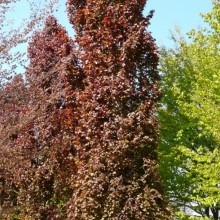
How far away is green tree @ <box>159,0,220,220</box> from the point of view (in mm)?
14391

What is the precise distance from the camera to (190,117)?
50.2 feet

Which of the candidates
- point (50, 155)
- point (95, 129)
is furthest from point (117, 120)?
point (50, 155)

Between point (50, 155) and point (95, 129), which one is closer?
point (95, 129)

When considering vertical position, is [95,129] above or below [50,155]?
below

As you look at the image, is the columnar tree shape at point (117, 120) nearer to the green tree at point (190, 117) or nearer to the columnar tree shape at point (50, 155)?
the columnar tree shape at point (50, 155)

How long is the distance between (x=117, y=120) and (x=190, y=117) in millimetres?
4908

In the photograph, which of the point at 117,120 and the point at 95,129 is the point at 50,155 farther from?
the point at 117,120

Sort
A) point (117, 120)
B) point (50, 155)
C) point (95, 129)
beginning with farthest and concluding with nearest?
point (50, 155), point (95, 129), point (117, 120)

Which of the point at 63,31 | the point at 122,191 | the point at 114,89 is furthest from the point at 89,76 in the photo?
the point at 63,31

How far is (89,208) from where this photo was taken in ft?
34.8

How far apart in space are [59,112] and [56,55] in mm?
2633

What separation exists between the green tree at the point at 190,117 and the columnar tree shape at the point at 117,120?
264cm

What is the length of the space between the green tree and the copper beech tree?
2.77 m

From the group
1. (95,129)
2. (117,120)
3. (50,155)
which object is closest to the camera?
(117,120)
